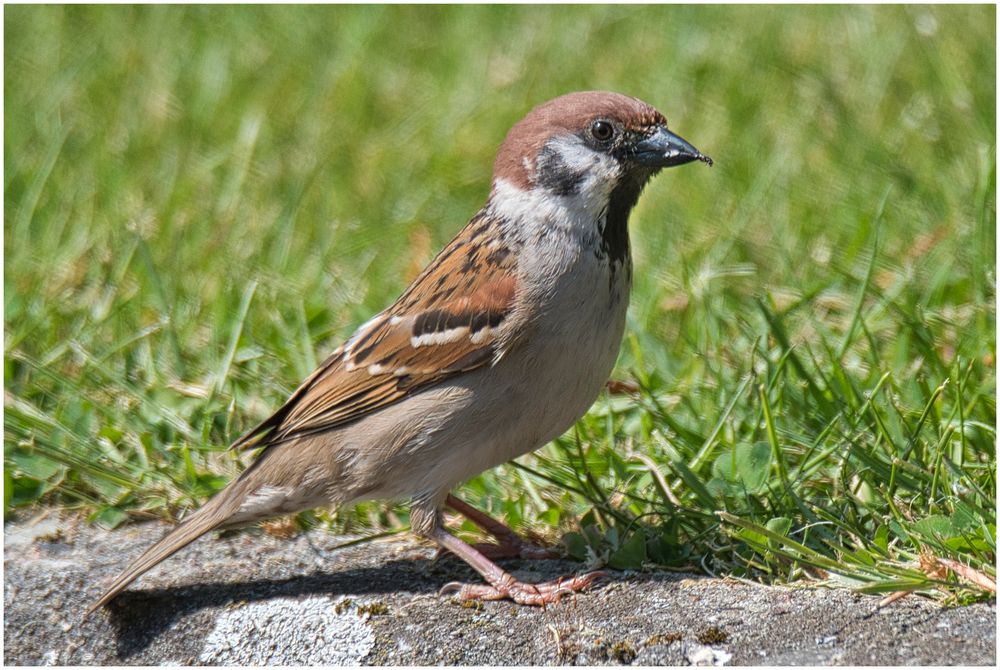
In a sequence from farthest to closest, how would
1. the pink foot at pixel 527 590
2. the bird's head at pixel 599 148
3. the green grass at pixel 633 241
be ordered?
the green grass at pixel 633 241 < the bird's head at pixel 599 148 < the pink foot at pixel 527 590

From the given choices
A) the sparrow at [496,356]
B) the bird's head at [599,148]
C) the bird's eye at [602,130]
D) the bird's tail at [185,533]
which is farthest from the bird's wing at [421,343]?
the bird's eye at [602,130]

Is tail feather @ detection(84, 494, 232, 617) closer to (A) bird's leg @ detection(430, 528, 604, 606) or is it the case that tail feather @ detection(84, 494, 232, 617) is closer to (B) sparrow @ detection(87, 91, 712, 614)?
(B) sparrow @ detection(87, 91, 712, 614)

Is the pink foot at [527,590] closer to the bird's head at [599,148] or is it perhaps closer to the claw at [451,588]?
the claw at [451,588]

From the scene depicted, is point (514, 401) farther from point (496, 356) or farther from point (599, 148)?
point (599, 148)

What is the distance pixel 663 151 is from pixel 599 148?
0.55 ft

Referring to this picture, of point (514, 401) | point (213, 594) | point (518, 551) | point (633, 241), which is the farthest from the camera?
point (633, 241)

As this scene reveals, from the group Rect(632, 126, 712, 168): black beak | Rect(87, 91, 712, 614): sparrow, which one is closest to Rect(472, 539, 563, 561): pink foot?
Rect(87, 91, 712, 614): sparrow

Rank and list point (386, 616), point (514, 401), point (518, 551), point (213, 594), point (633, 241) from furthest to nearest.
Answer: point (633, 241), point (518, 551), point (213, 594), point (514, 401), point (386, 616)

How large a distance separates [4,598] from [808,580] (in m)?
2.15

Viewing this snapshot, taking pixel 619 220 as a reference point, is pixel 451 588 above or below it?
below

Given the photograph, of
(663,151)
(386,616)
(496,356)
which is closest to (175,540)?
(386,616)

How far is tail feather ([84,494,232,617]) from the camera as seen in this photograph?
344 centimetres

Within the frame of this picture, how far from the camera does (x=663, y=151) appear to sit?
3422 mm

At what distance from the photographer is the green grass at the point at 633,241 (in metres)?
3.60
